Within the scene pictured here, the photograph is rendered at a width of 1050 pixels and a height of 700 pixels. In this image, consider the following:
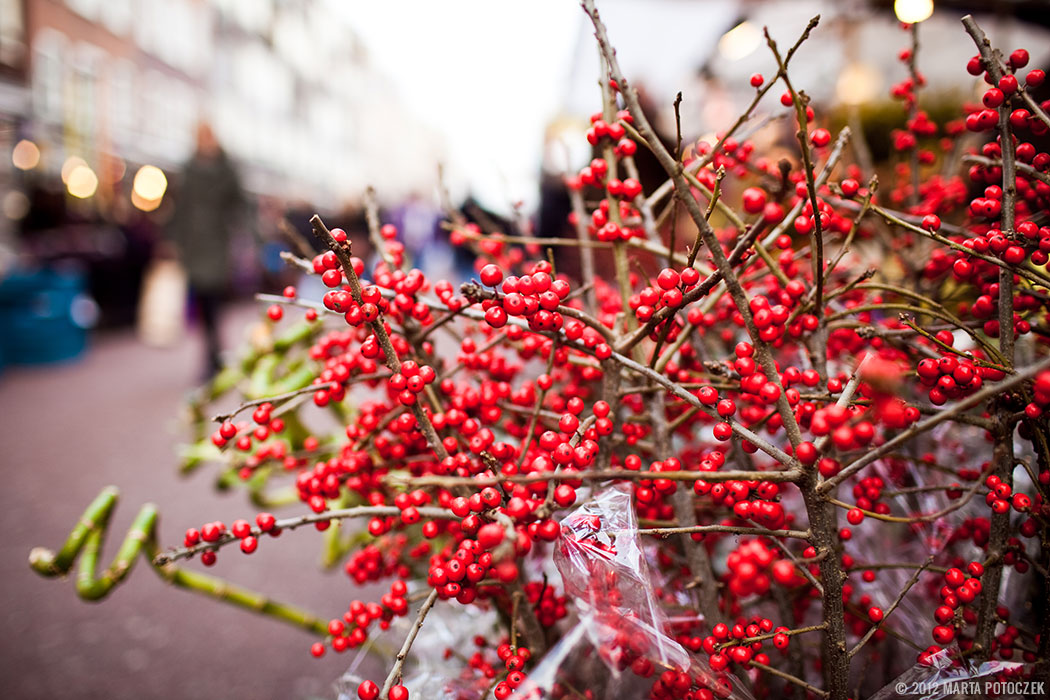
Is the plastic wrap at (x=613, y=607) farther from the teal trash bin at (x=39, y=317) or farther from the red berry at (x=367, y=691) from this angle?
the teal trash bin at (x=39, y=317)

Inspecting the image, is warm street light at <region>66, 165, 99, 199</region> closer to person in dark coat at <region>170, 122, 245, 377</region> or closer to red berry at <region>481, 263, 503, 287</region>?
person in dark coat at <region>170, 122, 245, 377</region>

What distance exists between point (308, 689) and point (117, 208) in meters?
15.5

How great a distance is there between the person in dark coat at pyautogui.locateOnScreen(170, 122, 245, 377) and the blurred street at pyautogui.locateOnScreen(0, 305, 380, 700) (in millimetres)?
1355

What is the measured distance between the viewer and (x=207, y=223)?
6.46 meters

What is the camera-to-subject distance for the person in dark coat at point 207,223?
20.8 feet

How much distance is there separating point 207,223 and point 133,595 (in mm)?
4608

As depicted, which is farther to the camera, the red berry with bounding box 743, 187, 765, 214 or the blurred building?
the blurred building

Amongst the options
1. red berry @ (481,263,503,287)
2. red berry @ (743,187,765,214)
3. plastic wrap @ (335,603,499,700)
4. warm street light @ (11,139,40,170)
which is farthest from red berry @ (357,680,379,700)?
warm street light @ (11,139,40,170)

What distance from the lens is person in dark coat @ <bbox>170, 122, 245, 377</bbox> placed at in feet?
20.8

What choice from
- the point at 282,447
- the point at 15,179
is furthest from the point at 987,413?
the point at 15,179

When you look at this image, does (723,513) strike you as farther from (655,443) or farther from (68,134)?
(68,134)

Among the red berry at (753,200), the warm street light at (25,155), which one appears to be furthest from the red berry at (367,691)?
the warm street light at (25,155)

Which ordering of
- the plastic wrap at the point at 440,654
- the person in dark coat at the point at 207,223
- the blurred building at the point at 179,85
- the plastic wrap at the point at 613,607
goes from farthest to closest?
the blurred building at the point at 179,85, the person in dark coat at the point at 207,223, the plastic wrap at the point at 440,654, the plastic wrap at the point at 613,607

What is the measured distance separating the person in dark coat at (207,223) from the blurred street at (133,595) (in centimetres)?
135
